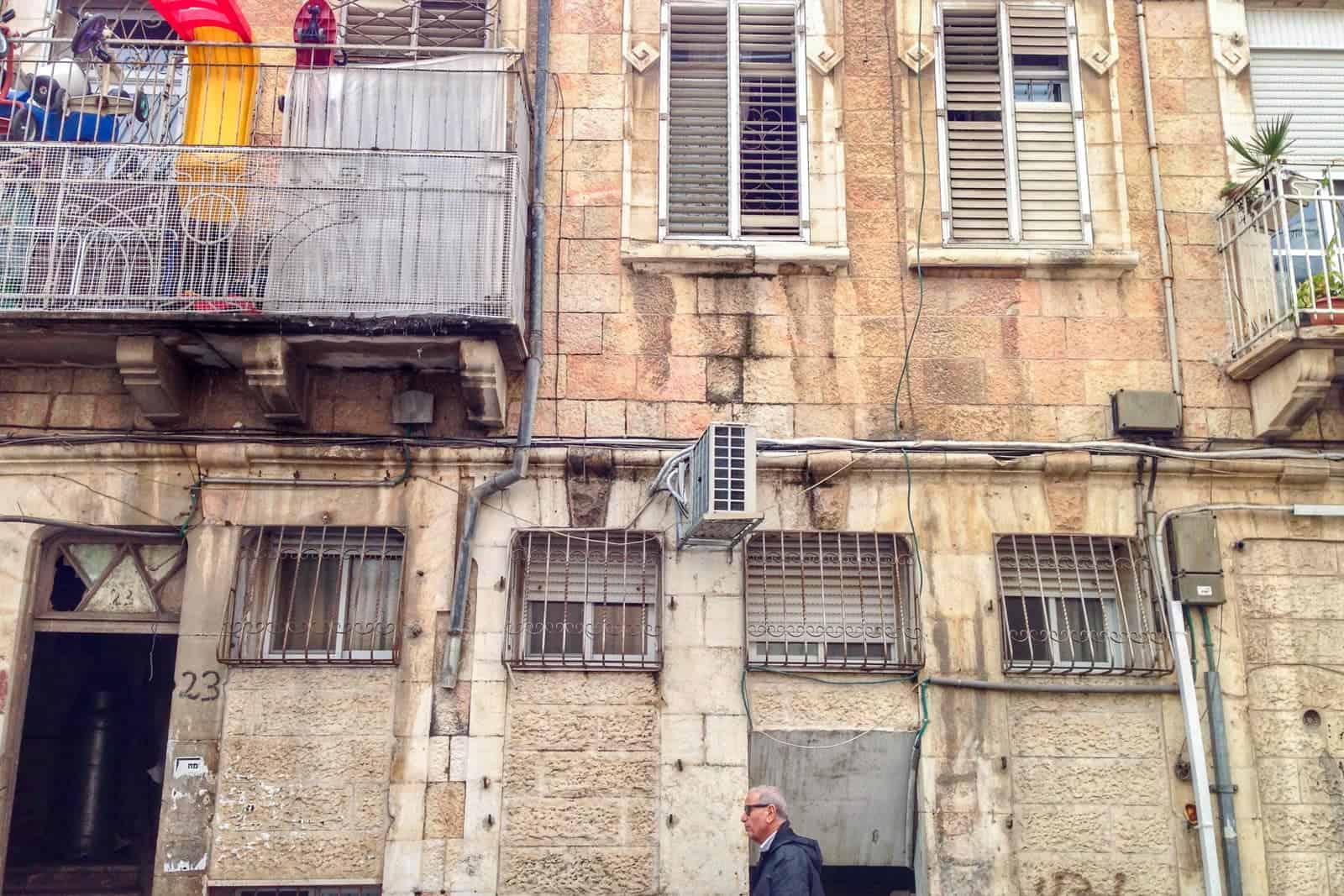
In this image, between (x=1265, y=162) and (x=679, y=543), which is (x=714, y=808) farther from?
(x=1265, y=162)

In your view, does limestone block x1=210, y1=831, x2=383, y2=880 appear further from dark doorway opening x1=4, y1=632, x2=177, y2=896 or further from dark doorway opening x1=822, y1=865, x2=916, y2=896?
dark doorway opening x1=822, y1=865, x2=916, y2=896

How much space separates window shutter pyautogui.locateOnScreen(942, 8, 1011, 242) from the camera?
324 inches

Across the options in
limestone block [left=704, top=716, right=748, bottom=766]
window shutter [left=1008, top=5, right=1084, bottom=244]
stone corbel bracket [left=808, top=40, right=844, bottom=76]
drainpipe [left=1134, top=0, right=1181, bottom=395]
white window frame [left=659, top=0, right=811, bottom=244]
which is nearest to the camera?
limestone block [left=704, top=716, right=748, bottom=766]

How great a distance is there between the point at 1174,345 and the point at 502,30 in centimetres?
541

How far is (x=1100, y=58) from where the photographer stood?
841cm

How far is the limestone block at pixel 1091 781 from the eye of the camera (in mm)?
7262

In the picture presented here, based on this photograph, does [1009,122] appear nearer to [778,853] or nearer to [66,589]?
[778,853]

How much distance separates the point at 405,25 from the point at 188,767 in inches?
219

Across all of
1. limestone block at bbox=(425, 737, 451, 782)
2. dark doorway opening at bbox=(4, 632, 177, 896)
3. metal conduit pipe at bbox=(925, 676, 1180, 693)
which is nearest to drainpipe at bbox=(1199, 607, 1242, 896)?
metal conduit pipe at bbox=(925, 676, 1180, 693)

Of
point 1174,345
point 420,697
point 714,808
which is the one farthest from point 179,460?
point 1174,345

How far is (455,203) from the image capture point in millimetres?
7367

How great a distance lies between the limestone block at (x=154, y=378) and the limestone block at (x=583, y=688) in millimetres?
2953

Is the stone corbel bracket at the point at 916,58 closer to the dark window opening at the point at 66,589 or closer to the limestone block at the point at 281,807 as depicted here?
the limestone block at the point at 281,807

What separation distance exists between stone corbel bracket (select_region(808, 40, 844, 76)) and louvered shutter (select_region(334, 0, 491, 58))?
2.46m
